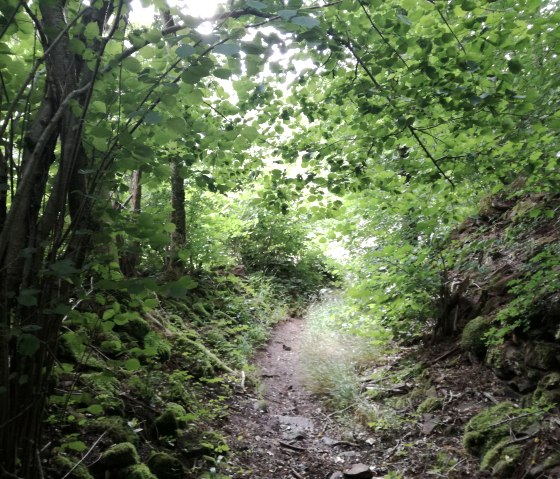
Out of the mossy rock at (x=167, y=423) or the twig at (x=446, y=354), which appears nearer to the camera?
the mossy rock at (x=167, y=423)

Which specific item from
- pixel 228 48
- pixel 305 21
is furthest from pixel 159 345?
pixel 305 21

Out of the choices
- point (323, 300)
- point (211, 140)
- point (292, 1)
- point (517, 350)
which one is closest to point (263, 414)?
point (517, 350)

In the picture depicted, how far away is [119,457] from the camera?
9.44 feet

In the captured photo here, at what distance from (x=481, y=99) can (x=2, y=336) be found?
98.0 inches

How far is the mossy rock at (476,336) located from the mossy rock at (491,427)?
3.28 ft

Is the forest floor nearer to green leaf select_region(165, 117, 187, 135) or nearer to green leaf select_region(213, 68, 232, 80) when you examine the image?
green leaf select_region(165, 117, 187, 135)

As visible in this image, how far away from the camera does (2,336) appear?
1481 mm

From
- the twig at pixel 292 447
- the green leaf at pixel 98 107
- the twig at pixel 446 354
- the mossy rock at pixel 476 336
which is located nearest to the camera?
the green leaf at pixel 98 107

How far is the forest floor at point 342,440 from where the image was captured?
3.81m

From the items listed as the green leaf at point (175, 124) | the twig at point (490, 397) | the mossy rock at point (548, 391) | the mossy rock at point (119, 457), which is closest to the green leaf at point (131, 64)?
the green leaf at point (175, 124)

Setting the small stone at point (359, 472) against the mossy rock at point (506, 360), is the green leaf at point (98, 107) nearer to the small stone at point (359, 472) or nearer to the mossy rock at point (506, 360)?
the small stone at point (359, 472)

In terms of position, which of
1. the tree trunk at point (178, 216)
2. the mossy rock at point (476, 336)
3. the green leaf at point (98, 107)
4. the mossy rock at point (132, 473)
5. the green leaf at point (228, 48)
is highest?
the tree trunk at point (178, 216)

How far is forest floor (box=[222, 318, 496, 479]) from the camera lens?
3.81 m

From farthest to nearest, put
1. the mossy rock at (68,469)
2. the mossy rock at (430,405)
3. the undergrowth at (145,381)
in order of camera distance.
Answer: the mossy rock at (430,405), the mossy rock at (68,469), the undergrowth at (145,381)
